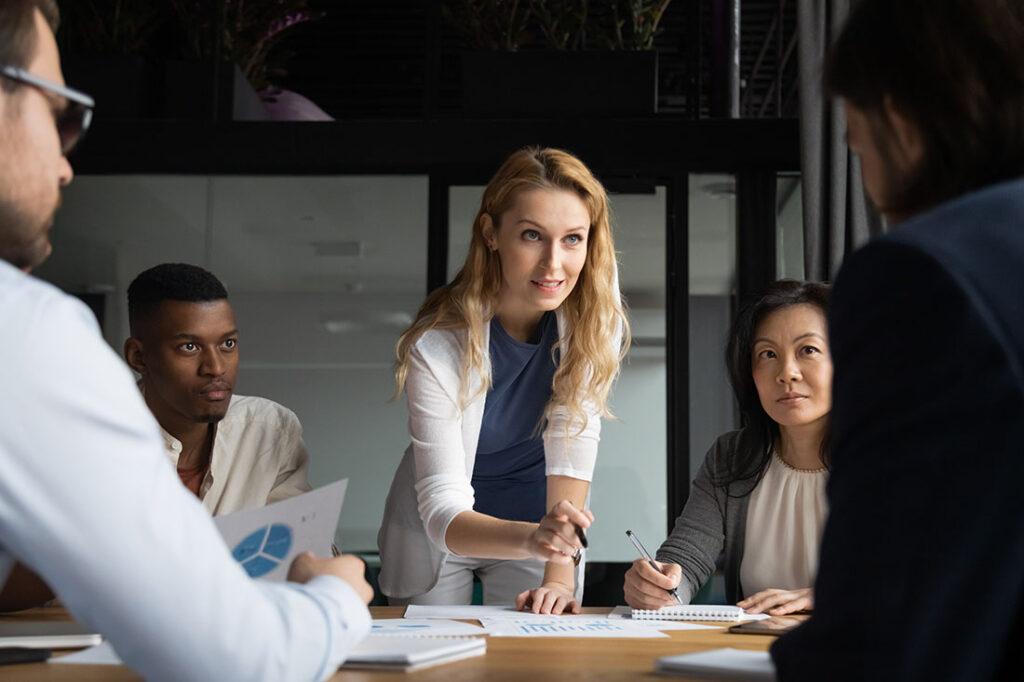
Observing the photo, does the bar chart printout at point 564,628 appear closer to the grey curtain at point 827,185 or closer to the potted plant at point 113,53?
the grey curtain at point 827,185

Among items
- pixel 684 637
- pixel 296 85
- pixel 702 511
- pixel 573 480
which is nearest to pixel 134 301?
pixel 573 480

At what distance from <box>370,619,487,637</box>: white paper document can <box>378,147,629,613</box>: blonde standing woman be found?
1.56ft

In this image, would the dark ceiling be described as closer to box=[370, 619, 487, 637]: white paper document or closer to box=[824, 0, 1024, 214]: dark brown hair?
box=[370, 619, 487, 637]: white paper document

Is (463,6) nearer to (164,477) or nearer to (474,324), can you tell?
(474,324)

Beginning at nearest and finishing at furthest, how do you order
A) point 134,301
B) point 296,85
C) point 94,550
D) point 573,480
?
point 94,550 < point 573,480 < point 134,301 < point 296,85

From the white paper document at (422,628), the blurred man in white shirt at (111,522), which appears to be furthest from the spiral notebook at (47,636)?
the blurred man in white shirt at (111,522)

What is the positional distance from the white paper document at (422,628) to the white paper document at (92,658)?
0.33 m

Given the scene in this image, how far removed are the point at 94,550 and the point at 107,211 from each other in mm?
3257

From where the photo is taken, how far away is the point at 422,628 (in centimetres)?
142

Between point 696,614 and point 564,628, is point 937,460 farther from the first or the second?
point 696,614

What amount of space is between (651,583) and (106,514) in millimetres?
1199

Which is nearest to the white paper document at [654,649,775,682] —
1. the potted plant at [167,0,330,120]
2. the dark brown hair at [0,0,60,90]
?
the dark brown hair at [0,0,60,90]

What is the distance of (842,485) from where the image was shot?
71 centimetres

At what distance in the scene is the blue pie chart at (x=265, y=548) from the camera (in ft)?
3.92
